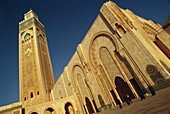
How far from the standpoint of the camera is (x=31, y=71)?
2173 centimetres

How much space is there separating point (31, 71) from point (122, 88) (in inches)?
769

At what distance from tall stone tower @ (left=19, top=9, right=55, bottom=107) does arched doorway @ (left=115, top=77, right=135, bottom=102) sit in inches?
580

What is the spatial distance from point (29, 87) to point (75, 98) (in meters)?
11.0

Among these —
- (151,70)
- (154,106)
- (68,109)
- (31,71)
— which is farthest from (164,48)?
(31,71)

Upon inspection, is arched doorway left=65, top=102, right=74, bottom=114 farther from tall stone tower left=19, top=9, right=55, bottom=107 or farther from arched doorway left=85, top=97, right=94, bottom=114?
tall stone tower left=19, top=9, right=55, bottom=107

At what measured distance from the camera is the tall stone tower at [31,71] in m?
19.2

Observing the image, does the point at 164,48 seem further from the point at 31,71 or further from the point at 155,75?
the point at 31,71

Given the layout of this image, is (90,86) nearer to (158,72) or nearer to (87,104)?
(87,104)

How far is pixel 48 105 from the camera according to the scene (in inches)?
527

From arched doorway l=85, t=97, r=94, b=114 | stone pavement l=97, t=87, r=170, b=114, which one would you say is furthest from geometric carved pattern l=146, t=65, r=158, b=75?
arched doorway l=85, t=97, r=94, b=114

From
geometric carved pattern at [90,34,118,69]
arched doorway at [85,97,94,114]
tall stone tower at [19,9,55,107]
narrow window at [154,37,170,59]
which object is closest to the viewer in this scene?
narrow window at [154,37,170,59]

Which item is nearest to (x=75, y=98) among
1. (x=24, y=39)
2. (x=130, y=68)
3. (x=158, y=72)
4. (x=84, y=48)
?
(x=84, y=48)

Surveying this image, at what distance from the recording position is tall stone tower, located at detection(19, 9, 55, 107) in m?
19.2

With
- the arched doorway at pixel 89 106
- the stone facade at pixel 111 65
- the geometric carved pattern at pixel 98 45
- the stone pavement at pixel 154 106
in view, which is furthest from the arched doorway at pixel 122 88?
the arched doorway at pixel 89 106
